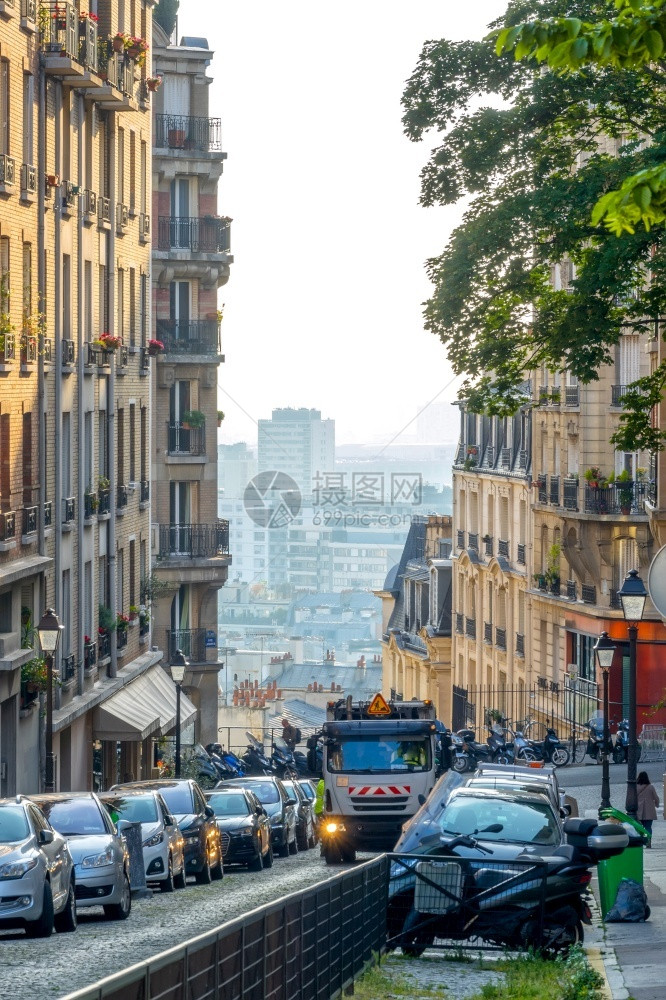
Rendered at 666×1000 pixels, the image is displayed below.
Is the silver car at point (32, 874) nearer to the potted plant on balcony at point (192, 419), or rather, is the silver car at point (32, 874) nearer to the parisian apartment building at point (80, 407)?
the parisian apartment building at point (80, 407)

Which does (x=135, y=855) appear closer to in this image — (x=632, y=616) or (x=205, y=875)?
(x=205, y=875)

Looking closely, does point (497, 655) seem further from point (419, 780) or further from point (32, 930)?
point (32, 930)

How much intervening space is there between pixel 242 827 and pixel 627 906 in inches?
518

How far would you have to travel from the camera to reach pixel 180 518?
61.8 m

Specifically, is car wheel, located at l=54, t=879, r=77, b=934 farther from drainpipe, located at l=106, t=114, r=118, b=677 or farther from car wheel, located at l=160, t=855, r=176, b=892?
drainpipe, located at l=106, t=114, r=118, b=677

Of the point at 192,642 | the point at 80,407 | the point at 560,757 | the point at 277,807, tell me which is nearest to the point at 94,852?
the point at 277,807

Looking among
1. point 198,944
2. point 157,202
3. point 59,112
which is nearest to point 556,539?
point 157,202

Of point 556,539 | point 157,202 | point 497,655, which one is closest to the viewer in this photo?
point 157,202

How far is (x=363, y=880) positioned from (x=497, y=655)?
6383 centimetres

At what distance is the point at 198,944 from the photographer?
27.0 ft

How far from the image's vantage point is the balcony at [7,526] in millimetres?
34859

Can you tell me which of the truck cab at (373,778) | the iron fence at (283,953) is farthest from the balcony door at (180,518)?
the iron fence at (283,953)

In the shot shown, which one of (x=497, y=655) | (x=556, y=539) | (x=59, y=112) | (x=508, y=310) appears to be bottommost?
(x=497, y=655)

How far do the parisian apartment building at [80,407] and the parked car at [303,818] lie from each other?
471cm
